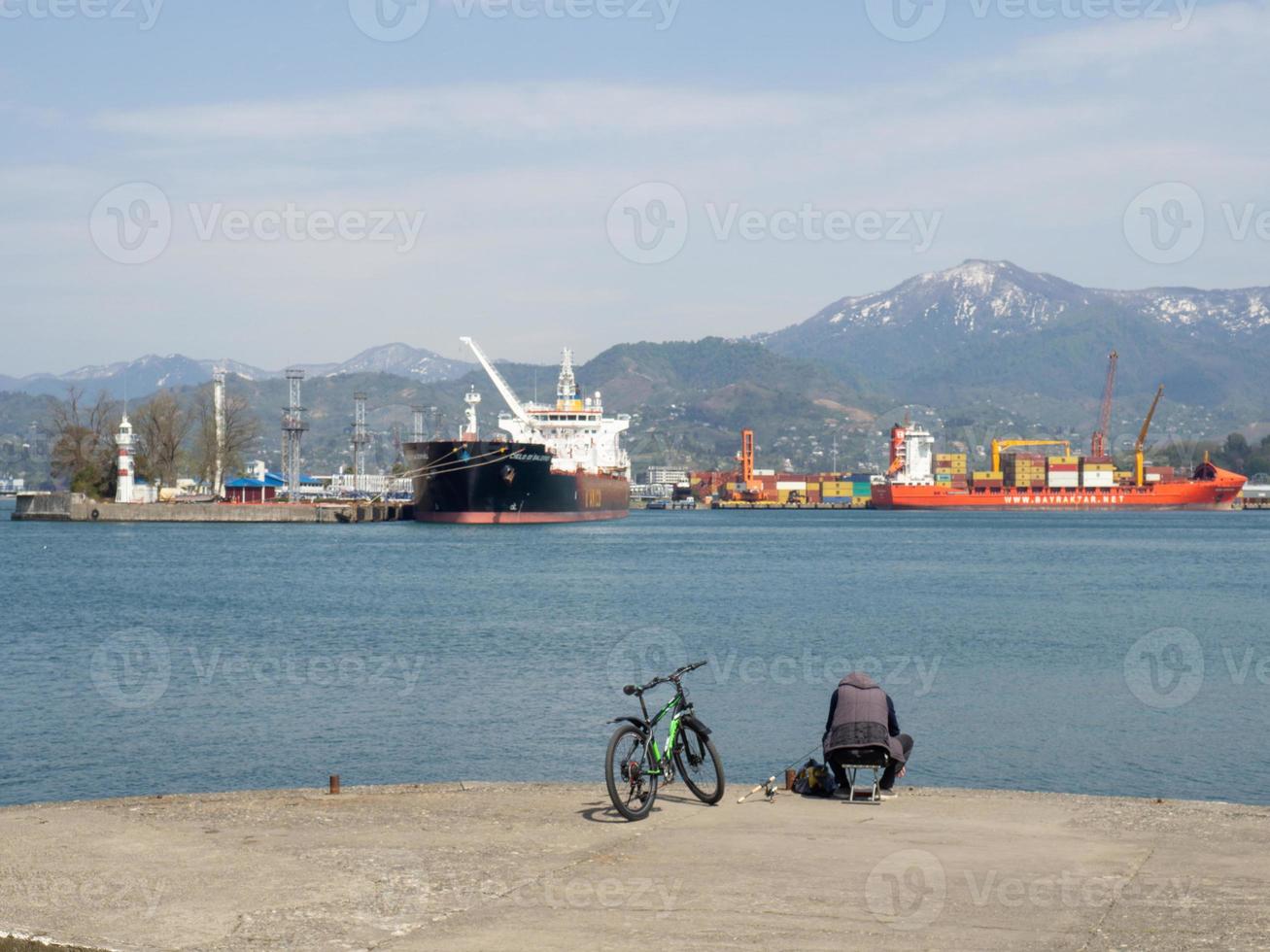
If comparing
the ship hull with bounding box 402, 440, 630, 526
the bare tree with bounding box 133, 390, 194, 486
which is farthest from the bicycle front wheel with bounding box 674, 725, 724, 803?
the bare tree with bounding box 133, 390, 194, 486

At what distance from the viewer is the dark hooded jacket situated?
933 centimetres

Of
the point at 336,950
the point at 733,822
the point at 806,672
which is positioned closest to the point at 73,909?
the point at 336,950

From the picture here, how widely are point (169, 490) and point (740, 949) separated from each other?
353 feet

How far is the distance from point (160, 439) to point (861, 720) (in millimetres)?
102960

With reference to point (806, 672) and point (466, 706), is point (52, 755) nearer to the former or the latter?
point (466, 706)

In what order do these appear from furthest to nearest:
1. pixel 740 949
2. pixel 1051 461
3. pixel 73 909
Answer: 1. pixel 1051 461
2. pixel 73 909
3. pixel 740 949

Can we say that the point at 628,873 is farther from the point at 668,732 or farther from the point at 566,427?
the point at 566,427

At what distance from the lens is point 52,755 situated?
16.8 m

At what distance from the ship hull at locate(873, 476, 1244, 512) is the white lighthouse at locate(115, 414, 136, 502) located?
80.5 meters

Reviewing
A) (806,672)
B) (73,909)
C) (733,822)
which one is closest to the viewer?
(73,909)

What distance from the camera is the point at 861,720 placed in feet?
30.8

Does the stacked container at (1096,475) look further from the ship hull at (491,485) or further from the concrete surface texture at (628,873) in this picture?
the concrete surface texture at (628,873)

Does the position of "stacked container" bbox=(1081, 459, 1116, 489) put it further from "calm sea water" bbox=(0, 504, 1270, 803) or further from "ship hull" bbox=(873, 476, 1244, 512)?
"calm sea water" bbox=(0, 504, 1270, 803)

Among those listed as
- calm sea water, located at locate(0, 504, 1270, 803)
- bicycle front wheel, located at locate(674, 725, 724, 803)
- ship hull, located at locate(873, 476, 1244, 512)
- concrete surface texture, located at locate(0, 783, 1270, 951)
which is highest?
ship hull, located at locate(873, 476, 1244, 512)
